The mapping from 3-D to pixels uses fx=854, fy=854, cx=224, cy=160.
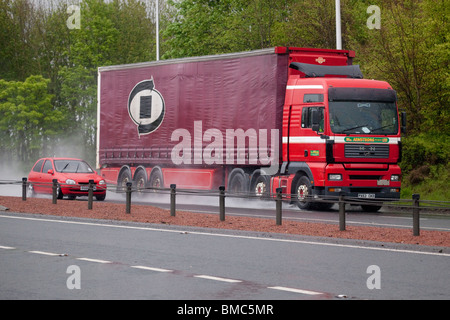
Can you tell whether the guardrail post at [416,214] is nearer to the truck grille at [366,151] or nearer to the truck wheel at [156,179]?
the truck grille at [366,151]

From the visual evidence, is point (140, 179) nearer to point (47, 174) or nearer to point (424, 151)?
point (47, 174)

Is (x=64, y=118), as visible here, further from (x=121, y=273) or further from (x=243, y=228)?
(x=121, y=273)

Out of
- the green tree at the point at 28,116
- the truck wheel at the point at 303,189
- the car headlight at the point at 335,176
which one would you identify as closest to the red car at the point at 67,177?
the truck wheel at the point at 303,189

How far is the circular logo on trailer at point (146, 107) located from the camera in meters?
29.7

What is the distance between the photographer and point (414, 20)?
94.8ft

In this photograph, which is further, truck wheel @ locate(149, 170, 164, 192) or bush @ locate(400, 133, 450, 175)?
truck wheel @ locate(149, 170, 164, 192)

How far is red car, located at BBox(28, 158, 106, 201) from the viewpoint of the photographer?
2872cm

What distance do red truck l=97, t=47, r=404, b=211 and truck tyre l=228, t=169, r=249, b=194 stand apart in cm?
3

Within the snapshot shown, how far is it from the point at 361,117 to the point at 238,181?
484cm

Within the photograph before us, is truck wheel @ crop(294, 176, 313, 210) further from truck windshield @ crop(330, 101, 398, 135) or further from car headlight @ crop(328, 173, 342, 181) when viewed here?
truck windshield @ crop(330, 101, 398, 135)

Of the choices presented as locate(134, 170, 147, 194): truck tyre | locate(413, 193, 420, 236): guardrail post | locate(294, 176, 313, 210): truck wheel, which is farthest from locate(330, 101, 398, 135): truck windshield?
locate(134, 170, 147, 194): truck tyre

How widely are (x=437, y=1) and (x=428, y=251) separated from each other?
58.1 ft

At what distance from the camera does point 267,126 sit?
82.8 feet

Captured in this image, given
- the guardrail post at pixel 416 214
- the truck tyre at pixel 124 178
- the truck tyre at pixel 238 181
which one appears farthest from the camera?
the truck tyre at pixel 124 178
